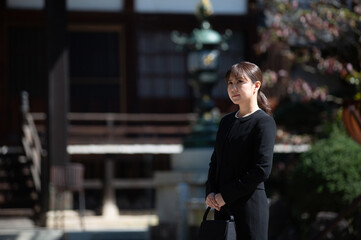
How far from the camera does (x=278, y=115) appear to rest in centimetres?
1471

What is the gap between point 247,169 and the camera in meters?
5.13

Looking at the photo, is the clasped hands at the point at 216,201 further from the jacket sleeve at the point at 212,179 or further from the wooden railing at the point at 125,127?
the wooden railing at the point at 125,127

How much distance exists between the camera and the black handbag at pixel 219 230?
16.3 feet

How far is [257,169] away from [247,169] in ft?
0.36

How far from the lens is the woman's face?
5.19 meters

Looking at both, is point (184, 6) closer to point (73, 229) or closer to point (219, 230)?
point (73, 229)

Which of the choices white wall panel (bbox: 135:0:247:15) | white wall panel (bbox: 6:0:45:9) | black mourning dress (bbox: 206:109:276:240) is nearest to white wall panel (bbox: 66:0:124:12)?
white wall panel (bbox: 135:0:247:15)

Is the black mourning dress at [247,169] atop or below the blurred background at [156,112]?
atop

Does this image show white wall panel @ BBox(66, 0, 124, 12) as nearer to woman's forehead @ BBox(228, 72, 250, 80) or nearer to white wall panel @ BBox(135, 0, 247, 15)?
white wall panel @ BBox(135, 0, 247, 15)

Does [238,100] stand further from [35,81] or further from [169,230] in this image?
[35,81]

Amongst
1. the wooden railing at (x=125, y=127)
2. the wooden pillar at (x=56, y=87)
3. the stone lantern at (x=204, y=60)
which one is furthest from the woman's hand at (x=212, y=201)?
the wooden railing at (x=125, y=127)

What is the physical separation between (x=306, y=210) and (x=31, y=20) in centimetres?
1015

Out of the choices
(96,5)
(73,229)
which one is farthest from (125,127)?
(73,229)

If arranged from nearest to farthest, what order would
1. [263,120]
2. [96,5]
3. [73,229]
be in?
[263,120] < [73,229] < [96,5]
